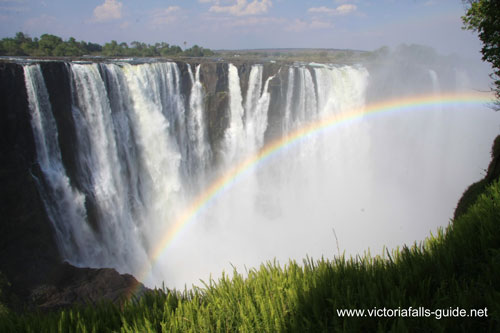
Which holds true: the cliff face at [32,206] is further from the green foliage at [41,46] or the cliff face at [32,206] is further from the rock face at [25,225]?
the green foliage at [41,46]

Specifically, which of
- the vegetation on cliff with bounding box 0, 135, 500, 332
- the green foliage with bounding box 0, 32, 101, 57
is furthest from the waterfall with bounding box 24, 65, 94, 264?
the green foliage with bounding box 0, 32, 101, 57

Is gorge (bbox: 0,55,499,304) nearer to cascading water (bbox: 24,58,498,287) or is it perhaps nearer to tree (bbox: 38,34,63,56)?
cascading water (bbox: 24,58,498,287)

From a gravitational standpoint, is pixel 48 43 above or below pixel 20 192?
above

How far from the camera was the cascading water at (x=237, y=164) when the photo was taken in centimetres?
1505

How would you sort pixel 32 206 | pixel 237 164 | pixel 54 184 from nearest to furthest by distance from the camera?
pixel 32 206 < pixel 54 184 < pixel 237 164

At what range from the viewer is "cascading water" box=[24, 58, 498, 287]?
15050mm

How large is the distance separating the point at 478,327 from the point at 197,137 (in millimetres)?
20886

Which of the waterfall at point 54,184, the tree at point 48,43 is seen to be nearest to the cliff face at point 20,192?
the waterfall at point 54,184

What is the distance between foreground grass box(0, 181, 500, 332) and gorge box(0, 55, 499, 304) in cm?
393

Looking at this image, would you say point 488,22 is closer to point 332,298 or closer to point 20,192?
point 332,298

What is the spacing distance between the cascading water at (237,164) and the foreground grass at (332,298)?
272 inches

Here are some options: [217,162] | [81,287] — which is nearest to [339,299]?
[81,287]

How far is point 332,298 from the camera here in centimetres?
348

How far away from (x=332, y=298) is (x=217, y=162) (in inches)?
828
